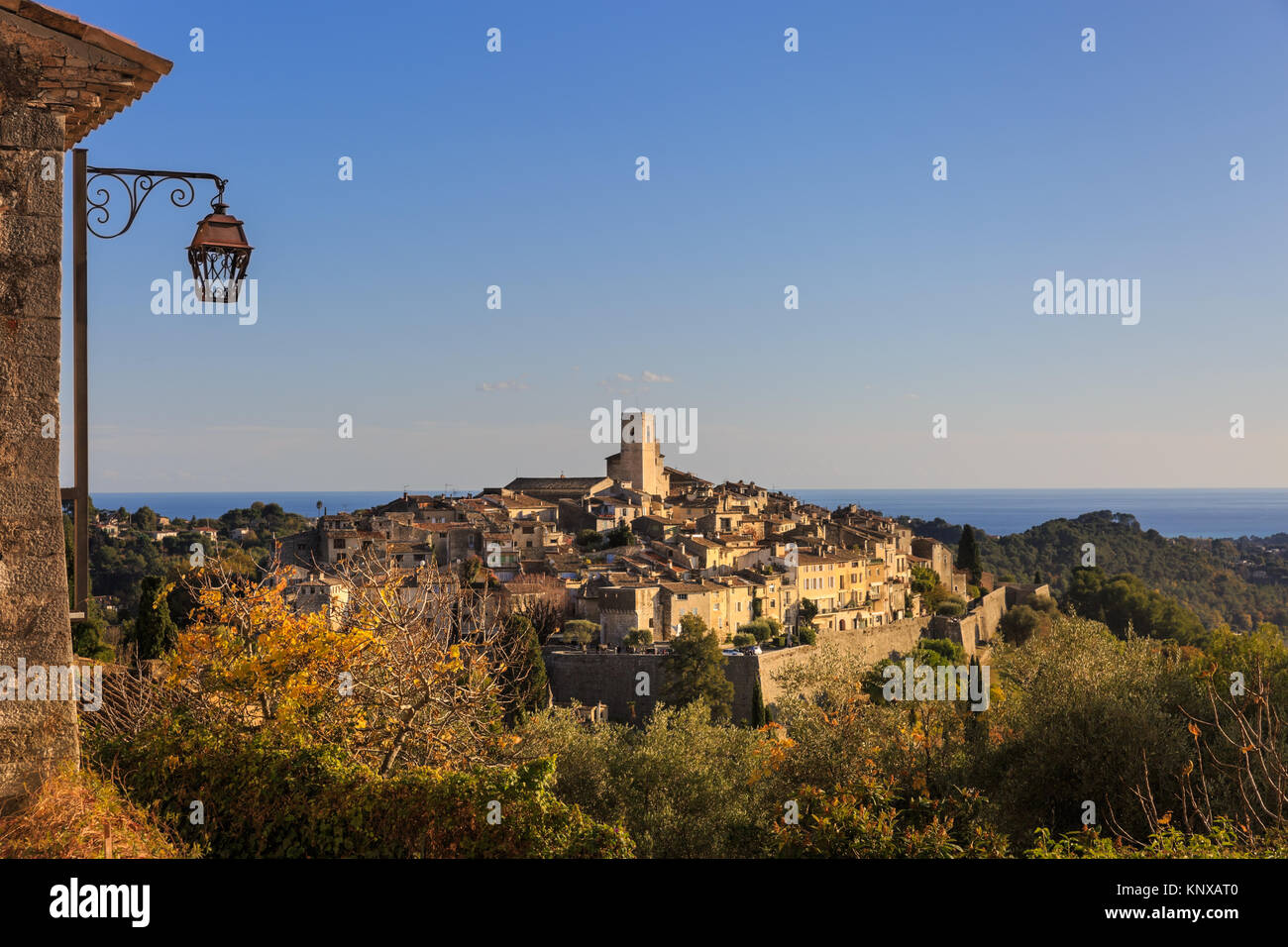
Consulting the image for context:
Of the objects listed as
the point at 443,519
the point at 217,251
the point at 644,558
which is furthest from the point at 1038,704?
the point at 443,519

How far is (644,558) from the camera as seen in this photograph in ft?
151

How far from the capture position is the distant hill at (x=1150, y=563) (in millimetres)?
62375

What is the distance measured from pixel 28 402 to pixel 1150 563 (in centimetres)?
8143

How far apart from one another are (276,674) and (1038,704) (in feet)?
32.5

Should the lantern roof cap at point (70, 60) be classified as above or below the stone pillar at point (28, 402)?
above

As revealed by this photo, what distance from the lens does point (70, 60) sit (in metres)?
4.96

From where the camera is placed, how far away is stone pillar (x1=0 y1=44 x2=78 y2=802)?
4.85 metres

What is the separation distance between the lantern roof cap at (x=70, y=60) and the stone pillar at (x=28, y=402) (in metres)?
0.04

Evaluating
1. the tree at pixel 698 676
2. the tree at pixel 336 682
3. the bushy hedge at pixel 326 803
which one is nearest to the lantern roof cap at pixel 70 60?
the bushy hedge at pixel 326 803

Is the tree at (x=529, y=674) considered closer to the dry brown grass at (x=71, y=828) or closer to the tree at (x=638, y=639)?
the tree at (x=638, y=639)

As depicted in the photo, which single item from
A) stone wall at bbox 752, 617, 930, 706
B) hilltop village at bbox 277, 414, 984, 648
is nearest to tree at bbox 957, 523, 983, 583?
hilltop village at bbox 277, 414, 984, 648

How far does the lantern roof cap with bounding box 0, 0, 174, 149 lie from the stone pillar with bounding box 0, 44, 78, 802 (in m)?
0.04
